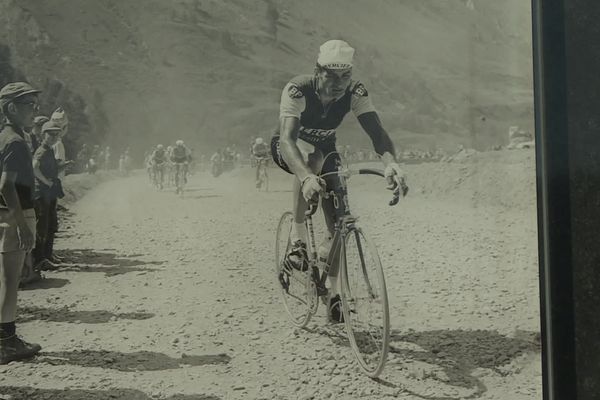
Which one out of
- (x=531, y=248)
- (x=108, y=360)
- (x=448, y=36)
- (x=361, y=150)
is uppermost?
(x=448, y=36)

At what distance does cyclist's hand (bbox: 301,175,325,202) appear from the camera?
2.49m

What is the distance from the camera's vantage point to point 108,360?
7.88 feet

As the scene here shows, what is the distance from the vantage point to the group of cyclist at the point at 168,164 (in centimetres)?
253

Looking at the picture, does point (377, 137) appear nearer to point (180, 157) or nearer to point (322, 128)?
point (322, 128)

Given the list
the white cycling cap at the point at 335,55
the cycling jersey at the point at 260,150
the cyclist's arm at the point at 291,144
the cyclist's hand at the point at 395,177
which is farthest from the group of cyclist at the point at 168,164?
the cyclist's hand at the point at 395,177

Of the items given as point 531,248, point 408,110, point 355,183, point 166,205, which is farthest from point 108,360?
point 531,248

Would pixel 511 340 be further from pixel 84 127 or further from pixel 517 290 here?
pixel 84 127

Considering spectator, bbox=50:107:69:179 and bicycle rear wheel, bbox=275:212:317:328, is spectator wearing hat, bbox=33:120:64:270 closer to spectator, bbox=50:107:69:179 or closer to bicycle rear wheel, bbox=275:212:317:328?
spectator, bbox=50:107:69:179

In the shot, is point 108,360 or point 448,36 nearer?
point 108,360

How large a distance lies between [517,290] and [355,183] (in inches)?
30.4

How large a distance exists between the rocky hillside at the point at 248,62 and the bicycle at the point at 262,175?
11 centimetres

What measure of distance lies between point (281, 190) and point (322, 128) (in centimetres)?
29

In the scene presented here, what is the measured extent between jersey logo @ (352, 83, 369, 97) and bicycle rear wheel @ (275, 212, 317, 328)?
1.80 ft

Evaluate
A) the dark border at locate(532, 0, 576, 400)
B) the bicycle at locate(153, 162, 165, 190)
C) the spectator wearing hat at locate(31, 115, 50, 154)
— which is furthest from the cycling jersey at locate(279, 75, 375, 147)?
the spectator wearing hat at locate(31, 115, 50, 154)
